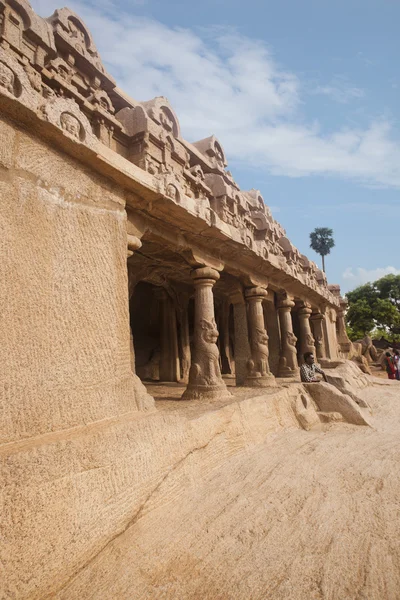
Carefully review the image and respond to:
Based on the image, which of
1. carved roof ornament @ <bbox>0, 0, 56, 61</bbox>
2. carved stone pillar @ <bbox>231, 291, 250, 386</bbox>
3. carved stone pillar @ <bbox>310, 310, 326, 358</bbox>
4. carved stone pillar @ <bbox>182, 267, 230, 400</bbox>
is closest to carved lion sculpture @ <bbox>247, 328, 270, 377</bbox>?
carved stone pillar @ <bbox>231, 291, 250, 386</bbox>

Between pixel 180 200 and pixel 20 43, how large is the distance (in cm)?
330

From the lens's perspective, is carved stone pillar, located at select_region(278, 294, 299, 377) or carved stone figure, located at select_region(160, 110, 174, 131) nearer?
carved stone figure, located at select_region(160, 110, 174, 131)

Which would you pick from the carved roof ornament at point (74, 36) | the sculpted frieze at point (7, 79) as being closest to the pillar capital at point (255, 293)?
the carved roof ornament at point (74, 36)

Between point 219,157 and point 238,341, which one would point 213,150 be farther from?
point 238,341

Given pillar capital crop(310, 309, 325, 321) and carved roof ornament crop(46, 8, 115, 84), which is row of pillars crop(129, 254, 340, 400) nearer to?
pillar capital crop(310, 309, 325, 321)

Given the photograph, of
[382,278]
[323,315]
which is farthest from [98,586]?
[382,278]

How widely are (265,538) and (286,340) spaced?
21.0ft

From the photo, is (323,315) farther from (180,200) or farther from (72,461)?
(72,461)

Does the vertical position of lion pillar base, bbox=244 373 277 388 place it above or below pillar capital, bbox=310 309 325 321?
below

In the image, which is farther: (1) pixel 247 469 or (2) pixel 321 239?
(2) pixel 321 239

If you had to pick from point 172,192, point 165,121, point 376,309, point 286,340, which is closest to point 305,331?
point 286,340

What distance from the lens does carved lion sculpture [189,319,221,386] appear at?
15.2 ft

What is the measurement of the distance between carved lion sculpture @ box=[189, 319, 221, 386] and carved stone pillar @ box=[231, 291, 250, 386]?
1947 mm

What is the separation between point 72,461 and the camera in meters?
1.86
